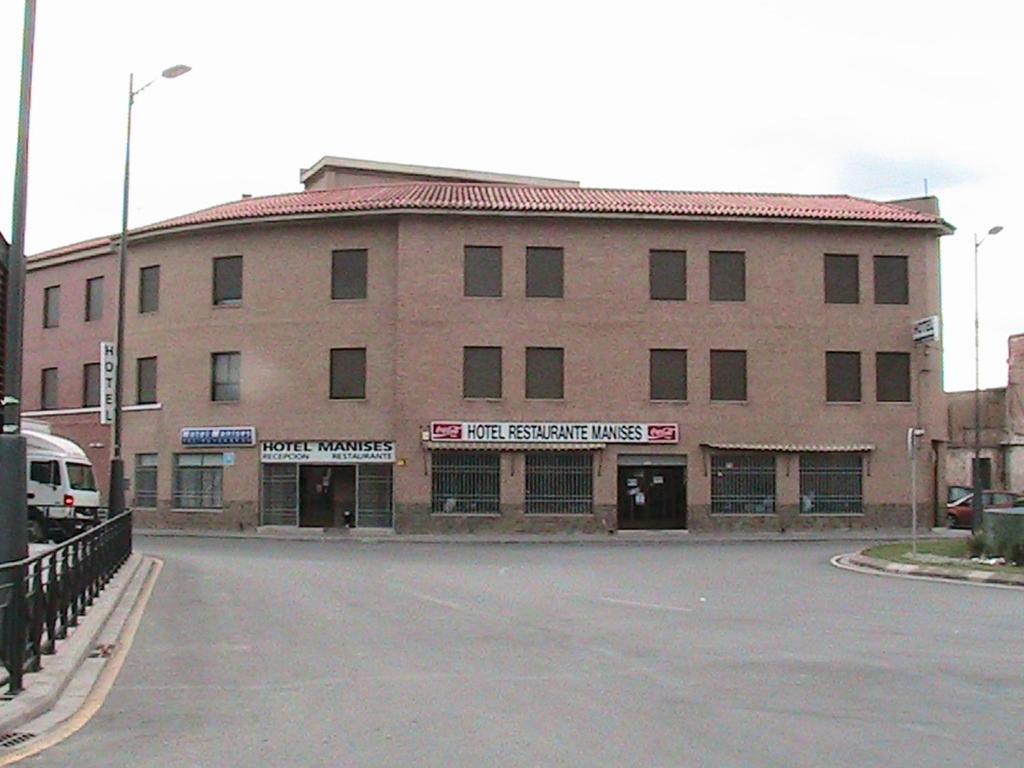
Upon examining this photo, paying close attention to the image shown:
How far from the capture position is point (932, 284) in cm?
4156

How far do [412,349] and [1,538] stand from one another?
93.4 ft

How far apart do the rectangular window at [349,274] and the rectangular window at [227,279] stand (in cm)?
349

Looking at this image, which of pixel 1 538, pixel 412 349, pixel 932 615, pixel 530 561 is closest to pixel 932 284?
pixel 412 349

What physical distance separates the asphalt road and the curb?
5.20ft

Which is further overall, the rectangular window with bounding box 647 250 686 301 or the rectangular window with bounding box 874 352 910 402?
the rectangular window with bounding box 874 352 910 402

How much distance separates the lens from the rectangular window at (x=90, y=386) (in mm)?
47094

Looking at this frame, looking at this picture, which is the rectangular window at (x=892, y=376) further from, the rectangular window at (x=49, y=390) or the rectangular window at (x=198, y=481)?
the rectangular window at (x=49, y=390)

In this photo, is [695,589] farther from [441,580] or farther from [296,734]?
[296,734]

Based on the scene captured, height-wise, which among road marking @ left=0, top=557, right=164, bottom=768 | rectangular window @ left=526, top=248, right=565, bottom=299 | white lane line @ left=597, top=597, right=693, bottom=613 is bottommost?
road marking @ left=0, top=557, right=164, bottom=768

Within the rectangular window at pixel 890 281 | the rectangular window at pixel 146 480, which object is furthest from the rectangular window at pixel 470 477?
the rectangular window at pixel 890 281

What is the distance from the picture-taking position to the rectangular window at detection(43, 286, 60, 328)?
162 feet

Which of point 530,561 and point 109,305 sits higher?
point 109,305

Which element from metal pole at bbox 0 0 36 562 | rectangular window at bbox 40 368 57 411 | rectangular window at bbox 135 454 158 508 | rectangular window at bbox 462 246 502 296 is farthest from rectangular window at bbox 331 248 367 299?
metal pole at bbox 0 0 36 562

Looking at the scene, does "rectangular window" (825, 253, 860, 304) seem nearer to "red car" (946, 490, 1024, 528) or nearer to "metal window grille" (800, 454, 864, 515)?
"metal window grille" (800, 454, 864, 515)
